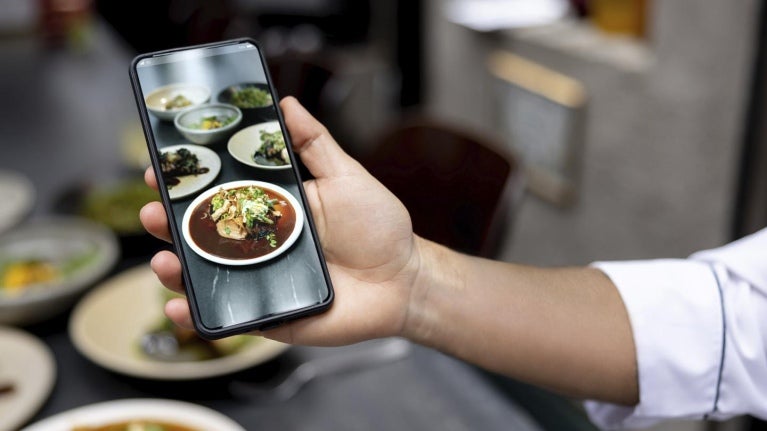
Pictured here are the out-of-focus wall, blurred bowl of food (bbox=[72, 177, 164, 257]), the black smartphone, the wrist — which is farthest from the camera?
the out-of-focus wall

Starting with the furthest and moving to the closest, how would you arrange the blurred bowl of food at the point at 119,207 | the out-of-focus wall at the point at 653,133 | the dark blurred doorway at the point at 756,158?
the out-of-focus wall at the point at 653,133 < the dark blurred doorway at the point at 756,158 < the blurred bowl of food at the point at 119,207

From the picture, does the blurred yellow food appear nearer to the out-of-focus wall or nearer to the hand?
the hand

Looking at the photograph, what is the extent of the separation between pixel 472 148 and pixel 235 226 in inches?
31.6

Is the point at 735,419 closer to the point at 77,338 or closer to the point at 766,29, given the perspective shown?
the point at 766,29

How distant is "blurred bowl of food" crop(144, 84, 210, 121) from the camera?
60 centimetres

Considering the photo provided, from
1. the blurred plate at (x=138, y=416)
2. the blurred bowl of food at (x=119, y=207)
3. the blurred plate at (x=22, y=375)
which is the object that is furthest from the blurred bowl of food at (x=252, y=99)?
the blurred bowl of food at (x=119, y=207)

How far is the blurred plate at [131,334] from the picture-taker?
0.85m

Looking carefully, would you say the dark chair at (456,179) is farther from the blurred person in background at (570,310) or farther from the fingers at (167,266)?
the fingers at (167,266)

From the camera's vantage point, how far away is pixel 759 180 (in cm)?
153

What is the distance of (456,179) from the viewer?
1319 mm

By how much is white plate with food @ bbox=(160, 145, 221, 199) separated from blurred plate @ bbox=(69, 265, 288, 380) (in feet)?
1.06

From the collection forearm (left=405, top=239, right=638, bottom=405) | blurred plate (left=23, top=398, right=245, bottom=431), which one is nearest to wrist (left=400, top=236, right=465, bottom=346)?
forearm (left=405, top=239, right=638, bottom=405)

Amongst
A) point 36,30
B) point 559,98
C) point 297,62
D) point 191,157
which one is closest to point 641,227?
point 559,98

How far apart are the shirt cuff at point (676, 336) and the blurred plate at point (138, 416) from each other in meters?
0.41
